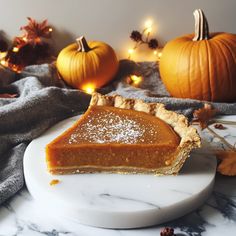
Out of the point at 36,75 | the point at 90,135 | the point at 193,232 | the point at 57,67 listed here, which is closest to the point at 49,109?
the point at 90,135

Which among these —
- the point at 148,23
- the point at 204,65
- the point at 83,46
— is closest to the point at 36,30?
the point at 83,46

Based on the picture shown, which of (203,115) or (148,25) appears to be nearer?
(203,115)

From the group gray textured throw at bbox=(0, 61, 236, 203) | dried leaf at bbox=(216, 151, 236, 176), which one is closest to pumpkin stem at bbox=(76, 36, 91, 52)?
gray textured throw at bbox=(0, 61, 236, 203)

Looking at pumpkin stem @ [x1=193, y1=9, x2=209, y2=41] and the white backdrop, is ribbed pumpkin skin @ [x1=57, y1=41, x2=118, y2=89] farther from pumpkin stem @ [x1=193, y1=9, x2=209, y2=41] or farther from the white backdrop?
pumpkin stem @ [x1=193, y1=9, x2=209, y2=41]

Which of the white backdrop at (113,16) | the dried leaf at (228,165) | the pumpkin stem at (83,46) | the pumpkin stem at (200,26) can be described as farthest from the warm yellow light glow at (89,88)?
the dried leaf at (228,165)

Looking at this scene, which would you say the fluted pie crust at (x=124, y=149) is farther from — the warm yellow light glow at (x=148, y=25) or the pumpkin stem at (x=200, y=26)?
the warm yellow light glow at (x=148, y=25)

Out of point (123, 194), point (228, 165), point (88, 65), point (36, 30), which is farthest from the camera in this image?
point (36, 30)

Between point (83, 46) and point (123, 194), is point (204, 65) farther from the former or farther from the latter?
point (123, 194)
